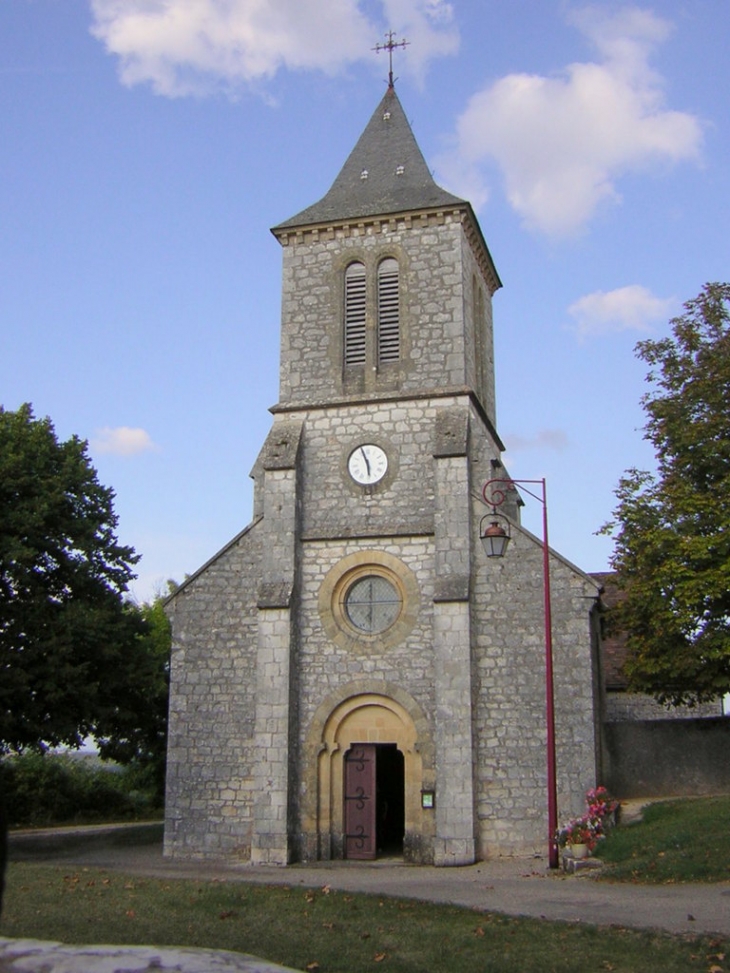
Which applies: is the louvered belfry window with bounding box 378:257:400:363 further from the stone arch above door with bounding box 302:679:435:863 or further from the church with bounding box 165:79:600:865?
the stone arch above door with bounding box 302:679:435:863

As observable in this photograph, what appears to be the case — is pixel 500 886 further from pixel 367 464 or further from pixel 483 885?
pixel 367 464

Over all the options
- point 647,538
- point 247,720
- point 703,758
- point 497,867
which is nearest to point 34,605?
point 247,720

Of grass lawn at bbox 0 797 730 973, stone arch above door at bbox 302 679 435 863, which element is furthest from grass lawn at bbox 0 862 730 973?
stone arch above door at bbox 302 679 435 863

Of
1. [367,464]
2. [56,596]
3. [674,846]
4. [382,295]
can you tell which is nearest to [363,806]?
[674,846]

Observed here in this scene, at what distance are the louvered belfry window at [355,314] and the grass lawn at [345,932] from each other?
12.4m

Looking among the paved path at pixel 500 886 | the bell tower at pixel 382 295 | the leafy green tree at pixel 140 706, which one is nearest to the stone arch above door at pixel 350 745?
the paved path at pixel 500 886

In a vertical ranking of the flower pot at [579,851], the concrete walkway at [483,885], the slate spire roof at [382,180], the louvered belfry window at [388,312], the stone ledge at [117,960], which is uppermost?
the slate spire roof at [382,180]

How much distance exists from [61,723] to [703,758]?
1366 cm

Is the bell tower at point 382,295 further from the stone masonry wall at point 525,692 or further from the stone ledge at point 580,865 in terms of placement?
the stone ledge at point 580,865

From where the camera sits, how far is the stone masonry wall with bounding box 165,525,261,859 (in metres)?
19.3

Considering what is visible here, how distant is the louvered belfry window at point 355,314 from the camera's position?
71.7ft

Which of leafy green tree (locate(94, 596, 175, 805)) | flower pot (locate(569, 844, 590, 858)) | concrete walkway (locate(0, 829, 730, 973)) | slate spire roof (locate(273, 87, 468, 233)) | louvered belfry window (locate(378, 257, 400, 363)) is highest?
slate spire roof (locate(273, 87, 468, 233))

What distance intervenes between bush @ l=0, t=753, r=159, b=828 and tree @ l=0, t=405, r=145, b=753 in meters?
9.40

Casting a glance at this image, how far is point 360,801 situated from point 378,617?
357cm
